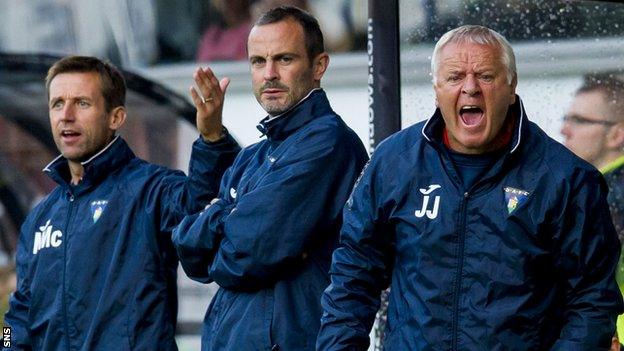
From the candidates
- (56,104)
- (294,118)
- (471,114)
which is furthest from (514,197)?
(56,104)

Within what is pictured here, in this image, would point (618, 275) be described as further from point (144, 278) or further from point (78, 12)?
point (78, 12)

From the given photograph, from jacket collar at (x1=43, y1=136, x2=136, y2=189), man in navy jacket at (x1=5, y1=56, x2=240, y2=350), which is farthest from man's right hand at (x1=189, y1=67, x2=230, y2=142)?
jacket collar at (x1=43, y1=136, x2=136, y2=189)

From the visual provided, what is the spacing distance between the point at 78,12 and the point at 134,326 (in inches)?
115

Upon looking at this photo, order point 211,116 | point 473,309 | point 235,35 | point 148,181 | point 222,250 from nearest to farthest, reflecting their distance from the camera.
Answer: point 473,309 → point 222,250 → point 211,116 → point 148,181 → point 235,35

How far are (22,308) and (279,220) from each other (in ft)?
4.33

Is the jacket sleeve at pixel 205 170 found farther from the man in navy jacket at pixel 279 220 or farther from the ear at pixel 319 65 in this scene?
the ear at pixel 319 65

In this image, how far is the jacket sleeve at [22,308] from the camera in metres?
4.93

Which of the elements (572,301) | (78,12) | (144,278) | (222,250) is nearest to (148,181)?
(144,278)

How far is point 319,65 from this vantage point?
4375mm

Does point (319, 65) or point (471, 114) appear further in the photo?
point (319, 65)

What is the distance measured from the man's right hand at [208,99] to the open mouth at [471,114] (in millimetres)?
1048

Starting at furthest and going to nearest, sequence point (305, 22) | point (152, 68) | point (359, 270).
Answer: point (152, 68) < point (305, 22) < point (359, 270)

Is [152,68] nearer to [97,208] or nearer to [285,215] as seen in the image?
[97,208]

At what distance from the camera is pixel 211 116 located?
4.46 m
